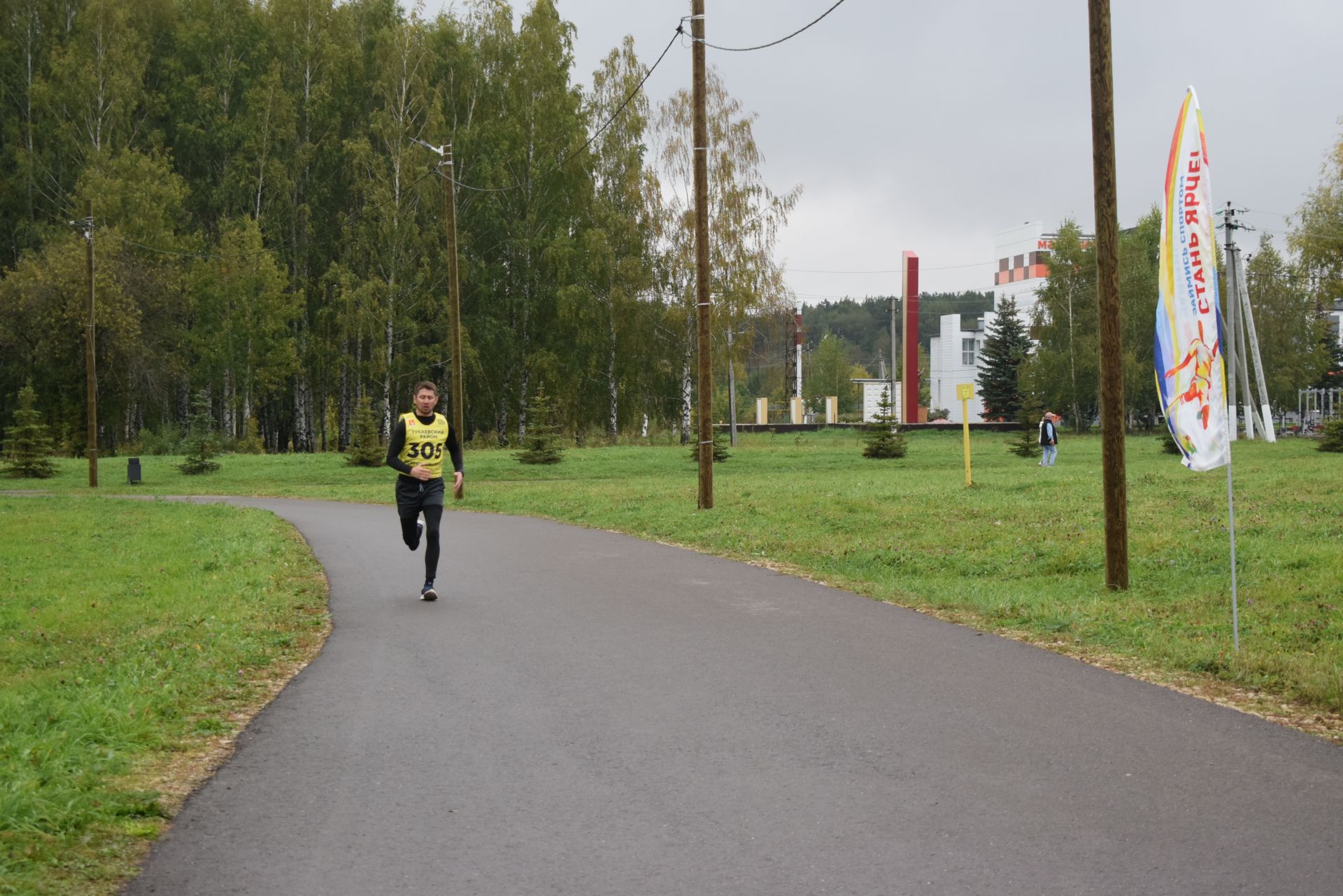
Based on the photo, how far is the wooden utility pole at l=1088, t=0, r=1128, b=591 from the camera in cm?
1073

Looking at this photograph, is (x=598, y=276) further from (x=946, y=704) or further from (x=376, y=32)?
(x=946, y=704)

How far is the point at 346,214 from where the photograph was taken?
5016cm

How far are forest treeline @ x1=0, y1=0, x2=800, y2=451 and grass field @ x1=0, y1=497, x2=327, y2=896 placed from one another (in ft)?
99.5

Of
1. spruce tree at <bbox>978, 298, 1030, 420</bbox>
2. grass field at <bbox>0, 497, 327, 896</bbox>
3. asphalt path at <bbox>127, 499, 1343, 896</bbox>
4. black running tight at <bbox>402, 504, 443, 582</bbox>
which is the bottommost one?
asphalt path at <bbox>127, 499, 1343, 896</bbox>

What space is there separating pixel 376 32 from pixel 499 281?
1215cm

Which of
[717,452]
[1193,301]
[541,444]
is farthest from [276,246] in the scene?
[1193,301]

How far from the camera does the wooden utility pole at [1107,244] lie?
1073 centimetres

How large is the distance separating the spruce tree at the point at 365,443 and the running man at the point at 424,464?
1026 inches

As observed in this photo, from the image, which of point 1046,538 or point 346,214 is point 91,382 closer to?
point 346,214

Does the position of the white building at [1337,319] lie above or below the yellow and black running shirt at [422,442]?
above

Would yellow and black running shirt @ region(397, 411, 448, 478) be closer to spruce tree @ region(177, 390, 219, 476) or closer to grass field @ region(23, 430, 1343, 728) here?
grass field @ region(23, 430, 1343, 728)

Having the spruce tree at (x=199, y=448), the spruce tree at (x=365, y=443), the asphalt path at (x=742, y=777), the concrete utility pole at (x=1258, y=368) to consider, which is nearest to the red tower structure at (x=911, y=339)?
the concrete utility pole at (x=1258, y=368)

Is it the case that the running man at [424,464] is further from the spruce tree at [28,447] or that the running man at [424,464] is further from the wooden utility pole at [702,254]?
the spruce tree at [28,447]

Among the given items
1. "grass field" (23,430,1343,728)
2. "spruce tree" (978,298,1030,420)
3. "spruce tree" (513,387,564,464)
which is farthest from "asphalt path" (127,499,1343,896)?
"spruce tree" (978,298,1030,420)
